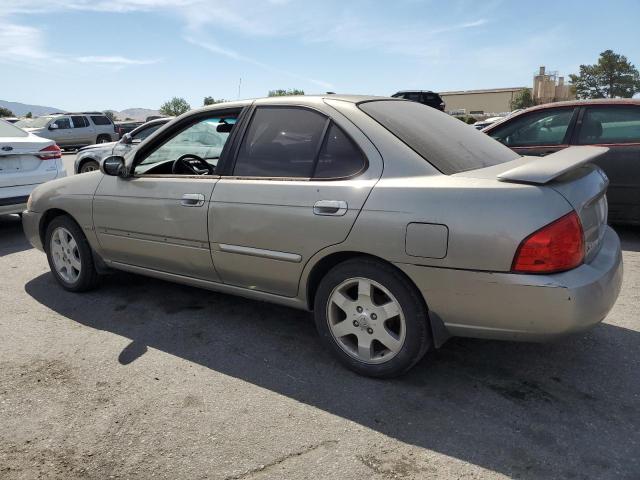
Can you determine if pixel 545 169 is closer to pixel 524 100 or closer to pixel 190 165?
pixel 190 165

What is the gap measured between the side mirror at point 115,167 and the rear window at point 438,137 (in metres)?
1.95

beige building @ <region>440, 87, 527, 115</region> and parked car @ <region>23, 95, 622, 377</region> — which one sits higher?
beige building @ <region>440, 87, 527, 115</region>

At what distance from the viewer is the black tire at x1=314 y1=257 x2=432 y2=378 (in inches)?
111

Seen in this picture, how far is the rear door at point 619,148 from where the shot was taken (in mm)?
5691

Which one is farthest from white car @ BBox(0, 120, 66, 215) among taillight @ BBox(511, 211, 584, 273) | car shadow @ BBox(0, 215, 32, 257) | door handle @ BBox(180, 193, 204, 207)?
taillight @ BBox(511, 211, 584, 273)

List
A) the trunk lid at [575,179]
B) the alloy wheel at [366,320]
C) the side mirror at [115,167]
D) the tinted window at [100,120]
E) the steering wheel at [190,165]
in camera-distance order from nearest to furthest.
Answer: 1. the trunk lid at [575,179]
2. the alloy wheel at [366,320]
3. the side mirror at [115,167]
4. the steering wheel at [190,165]
5. the tinted window at [100,120]

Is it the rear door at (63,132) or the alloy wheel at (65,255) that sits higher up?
the rear door at (63,132)

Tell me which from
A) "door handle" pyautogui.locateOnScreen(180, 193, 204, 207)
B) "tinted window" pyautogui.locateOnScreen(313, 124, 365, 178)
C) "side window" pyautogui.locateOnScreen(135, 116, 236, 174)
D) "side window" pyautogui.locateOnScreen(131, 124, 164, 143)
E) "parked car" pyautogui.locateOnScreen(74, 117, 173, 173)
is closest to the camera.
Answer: "tinted window" pyautogui.locateOnScreen(313, 124, 365, 178)

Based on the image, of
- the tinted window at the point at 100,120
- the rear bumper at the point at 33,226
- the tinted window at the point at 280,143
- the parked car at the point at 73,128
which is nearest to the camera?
the tinted window at the point at 280,143

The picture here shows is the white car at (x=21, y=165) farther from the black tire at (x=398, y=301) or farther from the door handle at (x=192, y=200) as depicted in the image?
the black tire at (x=398, y=301)

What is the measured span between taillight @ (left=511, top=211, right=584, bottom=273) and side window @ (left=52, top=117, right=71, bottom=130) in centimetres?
2405

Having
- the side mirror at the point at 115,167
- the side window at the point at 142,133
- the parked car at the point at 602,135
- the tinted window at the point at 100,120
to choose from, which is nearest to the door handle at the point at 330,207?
the side mirror at the point at 115,167

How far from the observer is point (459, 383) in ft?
9.84

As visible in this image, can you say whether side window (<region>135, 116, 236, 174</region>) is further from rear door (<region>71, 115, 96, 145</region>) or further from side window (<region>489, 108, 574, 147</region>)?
rear door (<region>71, 115, 96, 145</region>)
